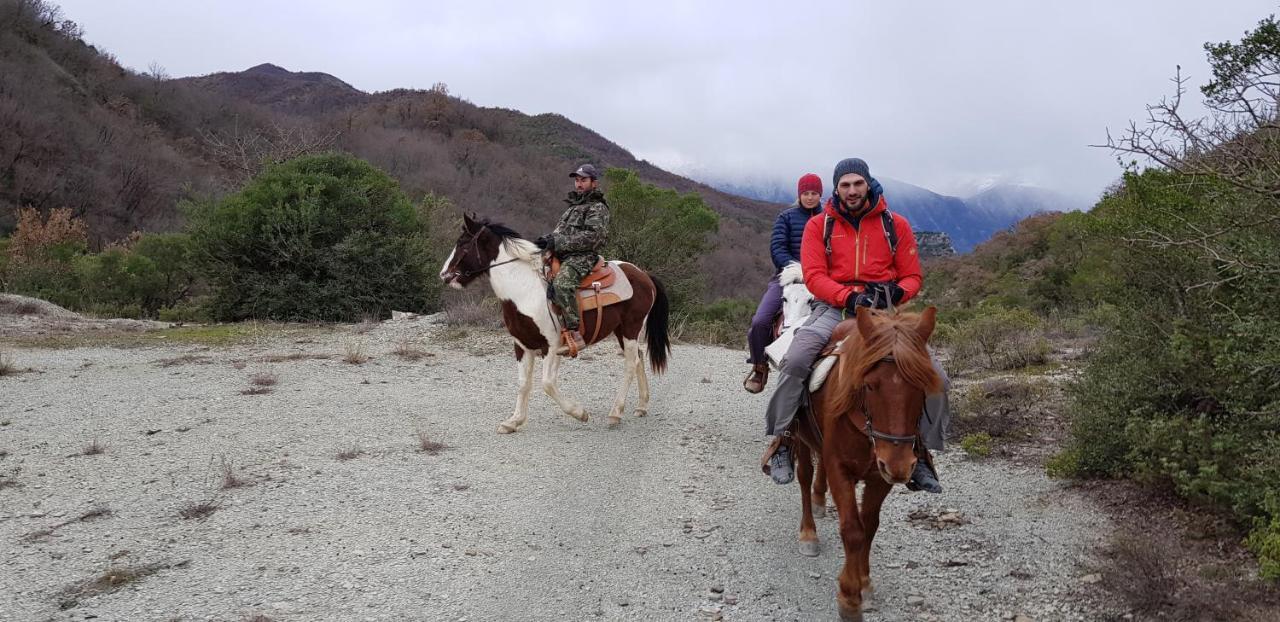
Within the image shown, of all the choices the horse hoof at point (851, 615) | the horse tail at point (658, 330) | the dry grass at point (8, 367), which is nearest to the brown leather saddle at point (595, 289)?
the horse tail at point (658, 330)

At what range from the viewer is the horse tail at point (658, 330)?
27.7 ft

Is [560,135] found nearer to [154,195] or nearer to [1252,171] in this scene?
[154,195]

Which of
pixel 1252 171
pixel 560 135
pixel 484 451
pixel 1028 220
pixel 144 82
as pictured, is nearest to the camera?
pixel 1252 171

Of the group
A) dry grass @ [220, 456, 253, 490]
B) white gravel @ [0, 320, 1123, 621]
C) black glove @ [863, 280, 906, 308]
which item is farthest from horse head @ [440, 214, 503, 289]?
black glove @ [863, 280, 906, 308]

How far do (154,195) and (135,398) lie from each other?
40443mm

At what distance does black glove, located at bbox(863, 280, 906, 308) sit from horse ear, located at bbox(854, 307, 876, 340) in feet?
3.10

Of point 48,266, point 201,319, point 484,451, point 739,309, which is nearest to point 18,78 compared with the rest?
point 48,266

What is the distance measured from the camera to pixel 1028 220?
31516 millimetres

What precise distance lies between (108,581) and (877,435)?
4024mm

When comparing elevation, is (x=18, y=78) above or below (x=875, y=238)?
above

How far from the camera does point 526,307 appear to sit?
7152mm

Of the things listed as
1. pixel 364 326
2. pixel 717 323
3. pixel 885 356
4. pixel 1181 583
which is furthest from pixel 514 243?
pixel 717 323

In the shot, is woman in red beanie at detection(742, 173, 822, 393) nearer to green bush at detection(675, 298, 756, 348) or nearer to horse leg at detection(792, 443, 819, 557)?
horse leg at detection(792, 443, 819, 557)

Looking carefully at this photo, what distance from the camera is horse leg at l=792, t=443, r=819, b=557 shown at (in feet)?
14.1
